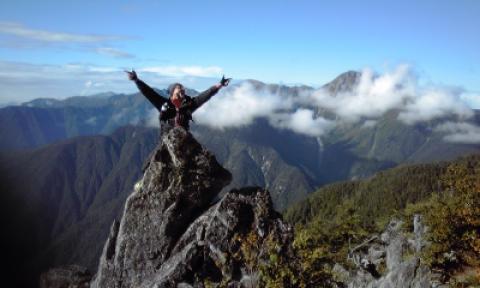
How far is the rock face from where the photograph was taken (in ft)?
72.6

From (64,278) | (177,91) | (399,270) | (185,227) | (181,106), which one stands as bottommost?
(399,270)

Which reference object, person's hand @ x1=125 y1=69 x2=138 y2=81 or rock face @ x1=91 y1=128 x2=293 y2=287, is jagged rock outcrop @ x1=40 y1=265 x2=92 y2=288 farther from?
person's hand @ x1=125 y1=69 x2=138 y2=81

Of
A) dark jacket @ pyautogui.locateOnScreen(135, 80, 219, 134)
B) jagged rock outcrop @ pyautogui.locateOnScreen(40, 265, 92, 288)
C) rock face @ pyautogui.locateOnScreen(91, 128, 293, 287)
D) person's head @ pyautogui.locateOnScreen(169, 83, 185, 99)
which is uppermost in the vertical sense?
person's head @ pyautogui.locateOnScreen(169, 83, 185, 99)

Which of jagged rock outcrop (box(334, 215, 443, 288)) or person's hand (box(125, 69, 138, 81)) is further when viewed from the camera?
jagged rock outcrop (box(334, 215, 443, 288))

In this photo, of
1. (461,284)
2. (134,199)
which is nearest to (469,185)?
(461,284)

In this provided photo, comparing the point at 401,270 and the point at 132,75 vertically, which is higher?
the point at 132,75

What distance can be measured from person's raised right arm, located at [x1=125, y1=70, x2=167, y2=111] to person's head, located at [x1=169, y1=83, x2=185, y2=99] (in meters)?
0.60

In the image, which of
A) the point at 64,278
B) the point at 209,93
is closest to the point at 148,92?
the point at 209,93

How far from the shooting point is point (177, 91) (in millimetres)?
24359

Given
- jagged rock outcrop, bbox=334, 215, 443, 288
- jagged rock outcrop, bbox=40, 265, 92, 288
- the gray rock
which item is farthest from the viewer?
the gray rock

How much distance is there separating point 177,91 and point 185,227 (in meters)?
7.09

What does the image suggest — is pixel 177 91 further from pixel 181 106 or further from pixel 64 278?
pixel 64 278

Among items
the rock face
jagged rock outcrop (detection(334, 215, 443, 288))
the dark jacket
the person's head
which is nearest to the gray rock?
jagged rock outcrop (detection(334, 215, 443, 288))

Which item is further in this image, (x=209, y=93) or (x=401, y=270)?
(x=401, y=270)
